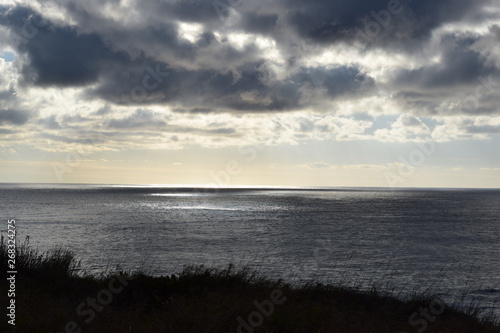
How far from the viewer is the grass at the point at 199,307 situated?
10.6 m

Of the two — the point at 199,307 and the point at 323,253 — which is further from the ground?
the point at 199,307

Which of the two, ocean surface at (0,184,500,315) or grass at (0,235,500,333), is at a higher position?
grass at (0,235,500,333)

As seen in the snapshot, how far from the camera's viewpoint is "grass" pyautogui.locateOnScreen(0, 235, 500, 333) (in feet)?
34.7

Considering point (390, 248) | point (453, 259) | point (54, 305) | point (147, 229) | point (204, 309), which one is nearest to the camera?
point (204, 309)

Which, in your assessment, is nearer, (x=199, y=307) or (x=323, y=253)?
(x=199, y=307)

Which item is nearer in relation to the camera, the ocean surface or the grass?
the grass

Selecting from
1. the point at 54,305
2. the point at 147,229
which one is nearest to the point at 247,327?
the point at 54,305

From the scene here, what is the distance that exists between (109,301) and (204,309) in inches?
132

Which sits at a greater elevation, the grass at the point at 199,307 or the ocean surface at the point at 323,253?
the grass at the point at 199,307

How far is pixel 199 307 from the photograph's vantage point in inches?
456

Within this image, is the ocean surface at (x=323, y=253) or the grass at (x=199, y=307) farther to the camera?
the ocean surface at (x=323, y=253)

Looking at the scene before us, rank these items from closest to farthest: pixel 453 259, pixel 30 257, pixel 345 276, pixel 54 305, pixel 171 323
Result: pixel 171 323 → pixel 54 305 → pixel 30 257 → pixel 345 276 → pixel 453 259

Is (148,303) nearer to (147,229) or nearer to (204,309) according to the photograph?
(204,309)

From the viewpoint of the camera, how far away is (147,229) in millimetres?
72938
